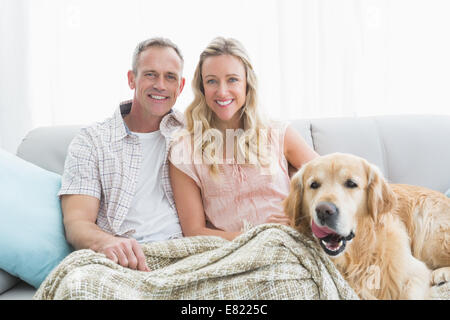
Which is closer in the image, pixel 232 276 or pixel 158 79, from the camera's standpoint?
pixel 232 276

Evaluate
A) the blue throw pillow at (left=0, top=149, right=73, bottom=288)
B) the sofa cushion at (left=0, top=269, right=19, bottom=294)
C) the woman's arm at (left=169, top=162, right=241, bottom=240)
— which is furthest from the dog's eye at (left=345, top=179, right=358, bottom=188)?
the sofa cushion at (left=0, top=269, right=19, bottom=294)

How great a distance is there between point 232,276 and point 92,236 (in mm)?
537

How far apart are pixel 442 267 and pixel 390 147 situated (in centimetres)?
64

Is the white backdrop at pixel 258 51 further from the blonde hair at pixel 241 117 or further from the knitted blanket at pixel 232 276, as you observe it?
the knitted blanket at pixel 232 276

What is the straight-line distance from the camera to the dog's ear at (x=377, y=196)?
100cm

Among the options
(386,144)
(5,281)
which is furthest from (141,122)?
(386,144)

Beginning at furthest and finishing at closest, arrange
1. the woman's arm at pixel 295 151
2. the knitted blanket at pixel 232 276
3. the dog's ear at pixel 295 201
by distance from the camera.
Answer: the woman's arm at pixel 295 151 < the dog's ear at pixel 295 201 < the knitted blanket at pixel 232 276

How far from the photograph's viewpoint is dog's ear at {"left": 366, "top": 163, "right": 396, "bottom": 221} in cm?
100

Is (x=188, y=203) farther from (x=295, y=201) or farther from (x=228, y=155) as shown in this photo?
(x=295, y=201)

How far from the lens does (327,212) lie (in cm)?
93

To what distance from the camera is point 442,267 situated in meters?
1.06

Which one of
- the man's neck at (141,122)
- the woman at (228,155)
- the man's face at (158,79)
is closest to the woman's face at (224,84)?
the woman at (228,155)

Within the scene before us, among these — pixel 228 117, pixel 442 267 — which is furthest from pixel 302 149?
pixel 442 267

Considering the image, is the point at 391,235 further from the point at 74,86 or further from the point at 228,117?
the point at 74,86
